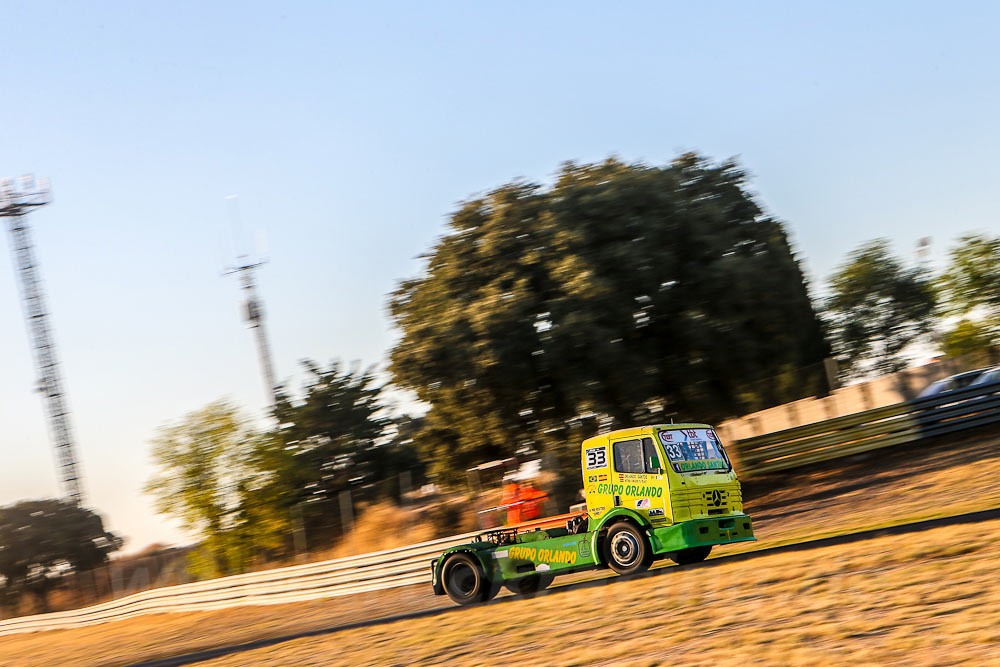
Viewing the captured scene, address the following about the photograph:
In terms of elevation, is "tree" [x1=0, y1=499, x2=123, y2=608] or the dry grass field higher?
"tree" [x1=0, y1=499, x2=123, y2=608]

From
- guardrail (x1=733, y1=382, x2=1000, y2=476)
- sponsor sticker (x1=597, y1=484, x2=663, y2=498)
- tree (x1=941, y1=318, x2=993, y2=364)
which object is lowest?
guardrail (x1=733, y1=382, x2=1000, y2=476)

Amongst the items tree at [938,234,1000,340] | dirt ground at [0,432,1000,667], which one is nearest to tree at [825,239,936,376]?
tree at [938,234,1000,340]

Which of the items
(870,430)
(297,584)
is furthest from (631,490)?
(870,430)

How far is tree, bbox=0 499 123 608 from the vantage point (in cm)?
4825

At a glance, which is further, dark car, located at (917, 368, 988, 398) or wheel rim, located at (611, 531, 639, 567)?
dark car, located at (917, 368, 988, 398)

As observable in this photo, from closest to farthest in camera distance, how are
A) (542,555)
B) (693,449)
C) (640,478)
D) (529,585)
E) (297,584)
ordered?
(640,478) → (693,449) → (542,555) → (529,585) → (297,584)

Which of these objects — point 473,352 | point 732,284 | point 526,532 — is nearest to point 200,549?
point 473,352

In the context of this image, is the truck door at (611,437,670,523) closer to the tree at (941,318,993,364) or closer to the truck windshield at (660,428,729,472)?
the truck windshield at (660,428,729,472)

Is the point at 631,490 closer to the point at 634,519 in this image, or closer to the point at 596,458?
the point at 634,519

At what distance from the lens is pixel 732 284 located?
2466 centimetres

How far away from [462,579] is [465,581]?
62 millimetres

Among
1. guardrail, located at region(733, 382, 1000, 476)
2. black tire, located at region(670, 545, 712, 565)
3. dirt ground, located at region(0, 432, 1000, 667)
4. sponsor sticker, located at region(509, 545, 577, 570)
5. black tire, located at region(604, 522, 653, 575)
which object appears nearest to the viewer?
dirt ground, located at region(0, 432, 1000, 667)

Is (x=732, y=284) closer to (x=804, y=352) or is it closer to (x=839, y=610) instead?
(x=804, y=352)

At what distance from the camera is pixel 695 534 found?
13250 mm
